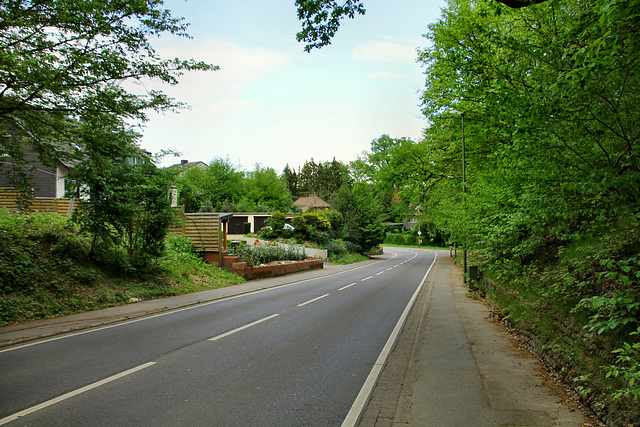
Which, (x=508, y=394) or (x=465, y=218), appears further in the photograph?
(x=465, y=218)

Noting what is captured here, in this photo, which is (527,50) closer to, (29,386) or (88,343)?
(29,386)

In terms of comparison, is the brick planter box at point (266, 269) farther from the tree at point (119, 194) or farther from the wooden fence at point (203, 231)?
the tree at point (119, 194)

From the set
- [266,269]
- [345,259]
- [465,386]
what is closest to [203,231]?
[266,269]

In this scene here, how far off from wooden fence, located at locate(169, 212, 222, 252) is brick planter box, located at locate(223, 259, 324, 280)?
125cm

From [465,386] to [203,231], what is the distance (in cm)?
1540

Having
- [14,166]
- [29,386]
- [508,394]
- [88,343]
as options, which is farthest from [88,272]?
[508,394]

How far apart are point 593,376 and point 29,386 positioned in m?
6.85

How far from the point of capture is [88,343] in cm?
707

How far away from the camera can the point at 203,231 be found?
18.5 m

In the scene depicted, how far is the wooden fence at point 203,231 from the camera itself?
60.5 ft

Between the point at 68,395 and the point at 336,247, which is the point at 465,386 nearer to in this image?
the point at 68,395

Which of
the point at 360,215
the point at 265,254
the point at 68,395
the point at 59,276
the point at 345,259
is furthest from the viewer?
the point at 360,215

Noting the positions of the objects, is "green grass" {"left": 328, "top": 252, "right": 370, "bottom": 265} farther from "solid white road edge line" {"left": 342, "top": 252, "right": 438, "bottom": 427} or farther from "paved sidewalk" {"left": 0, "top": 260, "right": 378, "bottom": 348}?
"solid white road edge line" {"left": 342, "top": 252, "right": 438, "bottom": 427}

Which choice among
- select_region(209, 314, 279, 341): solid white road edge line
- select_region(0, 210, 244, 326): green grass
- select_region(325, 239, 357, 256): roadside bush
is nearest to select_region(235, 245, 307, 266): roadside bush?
select_region(0, 210, 244, 326): green grass
